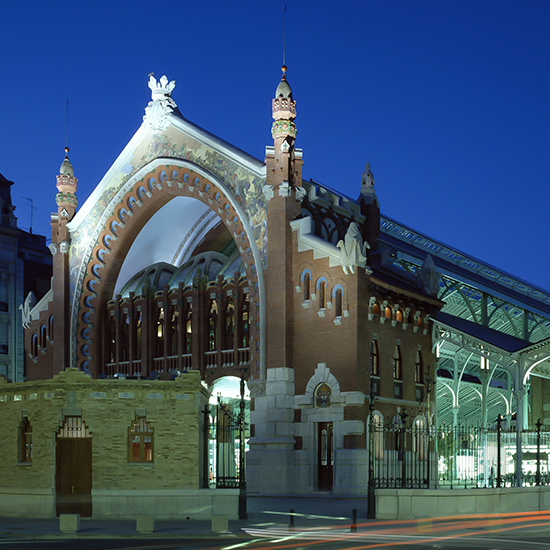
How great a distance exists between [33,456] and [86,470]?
6.33 feet

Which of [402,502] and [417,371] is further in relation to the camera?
[417,371]

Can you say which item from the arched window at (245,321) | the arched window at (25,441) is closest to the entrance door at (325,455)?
the arched window at (245,321)

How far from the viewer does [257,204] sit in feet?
160

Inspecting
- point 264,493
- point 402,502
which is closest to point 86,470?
point 402,502

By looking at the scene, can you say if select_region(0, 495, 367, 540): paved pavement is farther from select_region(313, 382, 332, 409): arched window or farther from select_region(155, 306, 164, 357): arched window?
select_region(155, 306, 164, 357): arched window

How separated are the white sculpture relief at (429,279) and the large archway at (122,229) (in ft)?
37.5

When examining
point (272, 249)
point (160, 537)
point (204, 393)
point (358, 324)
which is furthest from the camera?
point (272, 249)

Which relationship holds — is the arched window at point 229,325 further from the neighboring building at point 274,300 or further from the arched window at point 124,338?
the arched window at point 124,338

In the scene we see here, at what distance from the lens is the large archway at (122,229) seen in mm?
53844

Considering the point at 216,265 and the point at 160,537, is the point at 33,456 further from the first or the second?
the point at 216,265

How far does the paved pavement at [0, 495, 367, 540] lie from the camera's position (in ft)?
83.9

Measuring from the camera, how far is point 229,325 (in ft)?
167

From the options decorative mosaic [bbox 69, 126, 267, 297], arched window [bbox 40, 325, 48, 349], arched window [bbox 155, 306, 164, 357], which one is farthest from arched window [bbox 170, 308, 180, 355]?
arched window [bbox 40, 325, 48, 349]

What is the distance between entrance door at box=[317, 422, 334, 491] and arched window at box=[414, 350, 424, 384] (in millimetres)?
6621
